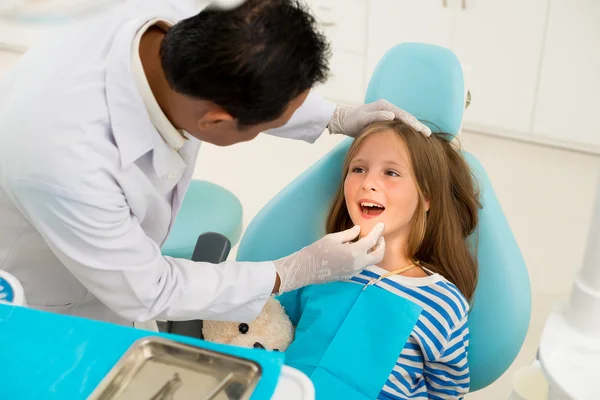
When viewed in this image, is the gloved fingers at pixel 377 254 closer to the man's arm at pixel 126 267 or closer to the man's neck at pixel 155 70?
the man's arm at pixel 126 267

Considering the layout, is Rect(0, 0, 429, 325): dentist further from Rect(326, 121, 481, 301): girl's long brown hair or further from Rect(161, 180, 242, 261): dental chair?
Rect(161, 180, 242, 261): dental chair

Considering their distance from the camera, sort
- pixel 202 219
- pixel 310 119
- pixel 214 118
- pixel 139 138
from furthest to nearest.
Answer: pixel 202 219, pixel 310 119, pixel 139 138, pixel 214 118

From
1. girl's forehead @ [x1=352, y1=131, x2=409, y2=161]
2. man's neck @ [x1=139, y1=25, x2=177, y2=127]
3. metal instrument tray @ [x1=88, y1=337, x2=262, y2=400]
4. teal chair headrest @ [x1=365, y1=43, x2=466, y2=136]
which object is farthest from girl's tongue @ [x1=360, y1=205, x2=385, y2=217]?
metal instrument tray @ [x1=88, y1=337, x2=262, y2=400]

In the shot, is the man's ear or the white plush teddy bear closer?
the man's ear

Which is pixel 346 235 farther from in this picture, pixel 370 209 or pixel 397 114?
pixel 397 114

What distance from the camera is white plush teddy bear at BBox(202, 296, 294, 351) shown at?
4.79 feet

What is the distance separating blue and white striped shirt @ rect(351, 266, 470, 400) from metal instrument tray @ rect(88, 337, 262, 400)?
0.76m

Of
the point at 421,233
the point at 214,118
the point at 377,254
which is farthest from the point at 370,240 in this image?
the point at 214,118

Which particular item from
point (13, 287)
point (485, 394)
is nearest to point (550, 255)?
point (485, 394)

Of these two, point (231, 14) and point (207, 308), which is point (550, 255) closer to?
point (207, 308)

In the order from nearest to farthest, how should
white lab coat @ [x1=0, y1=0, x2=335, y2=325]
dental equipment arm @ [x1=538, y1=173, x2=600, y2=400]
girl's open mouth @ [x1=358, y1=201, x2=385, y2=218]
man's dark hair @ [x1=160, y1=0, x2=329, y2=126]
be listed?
dental equipment arm @ [x1=538, y1=173, x2=600, y2=400], man's dark hair @ [x1=160, y1=0, x2=329, y2=126], white lab coat @ [x1=0, y1=0, x2=335, y2=325], girl's open mouth @ [x1=358, y1=201, x2=385, y2=218]

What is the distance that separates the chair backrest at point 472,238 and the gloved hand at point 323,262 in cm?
22

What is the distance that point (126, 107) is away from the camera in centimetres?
113

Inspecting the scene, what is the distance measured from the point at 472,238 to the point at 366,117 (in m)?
0.38
